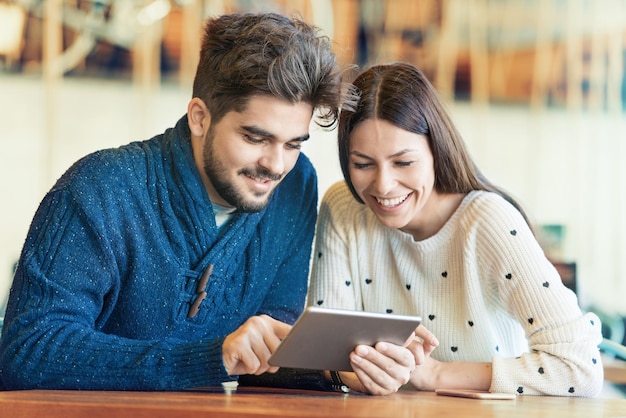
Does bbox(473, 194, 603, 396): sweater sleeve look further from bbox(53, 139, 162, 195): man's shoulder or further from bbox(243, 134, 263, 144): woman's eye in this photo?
bbox(53, 139, 162, 195): man's shoulder

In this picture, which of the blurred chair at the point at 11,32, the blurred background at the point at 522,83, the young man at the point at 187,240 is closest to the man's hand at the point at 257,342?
the young man at the point at 187,240

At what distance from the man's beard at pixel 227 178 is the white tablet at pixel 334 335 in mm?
438

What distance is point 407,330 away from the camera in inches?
58.8

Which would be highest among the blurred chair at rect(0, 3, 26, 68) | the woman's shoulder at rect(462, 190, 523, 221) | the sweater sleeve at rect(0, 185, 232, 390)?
the blurred chair at rect(0, 3, 26, 68)

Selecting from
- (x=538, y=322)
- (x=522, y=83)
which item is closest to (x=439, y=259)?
(x=538, y=322)

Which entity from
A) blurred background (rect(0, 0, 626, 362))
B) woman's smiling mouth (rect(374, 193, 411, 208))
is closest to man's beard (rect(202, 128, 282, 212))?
woman's smiling mouth (rect(374, 193, 411, 208))

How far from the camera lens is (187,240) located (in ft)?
5.99

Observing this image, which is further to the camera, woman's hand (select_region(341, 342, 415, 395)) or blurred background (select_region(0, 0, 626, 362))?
blurred background (select_region(0, 0, 626, 362))

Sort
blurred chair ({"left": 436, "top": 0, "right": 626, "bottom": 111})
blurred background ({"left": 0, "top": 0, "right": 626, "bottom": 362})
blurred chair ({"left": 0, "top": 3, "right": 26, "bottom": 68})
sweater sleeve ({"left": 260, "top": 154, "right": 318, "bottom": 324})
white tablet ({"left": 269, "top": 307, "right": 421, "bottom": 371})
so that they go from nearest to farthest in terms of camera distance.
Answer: white tablet ({"left": 269, "top": 307, "right": 421, "bottom": 371}), sweater sleeve ({"left": 260, "top": 154, "right": 318, "bottom": 324}), blurred chair ({"left": 0, "top": 3, "right": 26, "bottom": 68}), blurred background ({"left": 0, "top": 0, "right": 626, "bottom": 362}), blurred chair ({"left": 436, "top": 0, "right": 626, "bottom": 111})

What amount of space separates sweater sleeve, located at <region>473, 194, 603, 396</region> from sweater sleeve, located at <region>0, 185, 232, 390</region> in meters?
0.59

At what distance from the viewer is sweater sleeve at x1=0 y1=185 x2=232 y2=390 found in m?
1.55

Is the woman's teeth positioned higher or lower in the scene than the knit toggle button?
higher

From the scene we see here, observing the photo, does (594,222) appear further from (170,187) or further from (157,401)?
(157,401)

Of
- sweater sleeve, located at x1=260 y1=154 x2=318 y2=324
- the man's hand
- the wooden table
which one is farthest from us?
sweater sleeve, located at x1=260 y1=154 x2=318 y2=324
